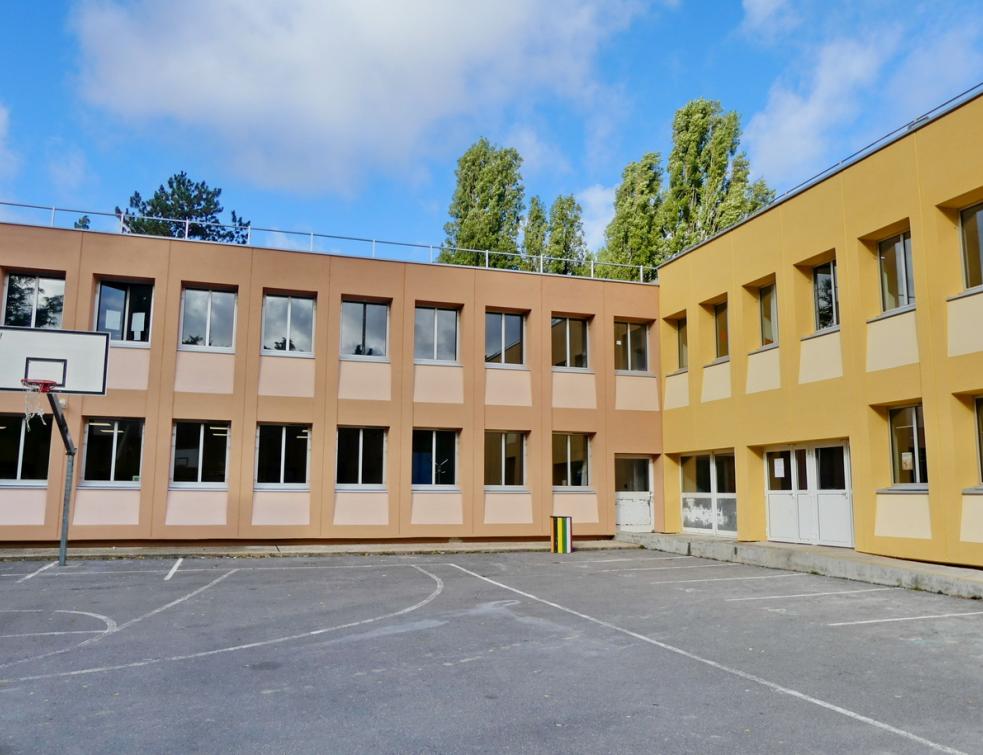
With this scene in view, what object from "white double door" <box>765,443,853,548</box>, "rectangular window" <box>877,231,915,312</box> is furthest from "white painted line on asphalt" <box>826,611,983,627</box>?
"rectangular window" <box>877,231,915,312</box>

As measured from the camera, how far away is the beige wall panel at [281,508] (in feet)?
63.0

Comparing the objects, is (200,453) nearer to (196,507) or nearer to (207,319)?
(196,507)

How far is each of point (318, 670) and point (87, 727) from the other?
209cm

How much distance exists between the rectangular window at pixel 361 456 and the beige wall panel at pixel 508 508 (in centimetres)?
289

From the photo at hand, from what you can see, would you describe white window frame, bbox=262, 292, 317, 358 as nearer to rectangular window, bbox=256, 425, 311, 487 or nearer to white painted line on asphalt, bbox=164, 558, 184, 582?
rectangular window, bbox=256, 425, 311, 487

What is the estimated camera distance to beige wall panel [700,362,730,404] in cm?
1931

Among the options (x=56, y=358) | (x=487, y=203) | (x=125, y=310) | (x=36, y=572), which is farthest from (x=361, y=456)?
(x=487, y=203)

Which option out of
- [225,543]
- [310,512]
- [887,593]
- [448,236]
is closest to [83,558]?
[225,543]

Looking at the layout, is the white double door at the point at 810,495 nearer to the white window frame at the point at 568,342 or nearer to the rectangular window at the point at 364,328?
the white window frame at the point at 568,342

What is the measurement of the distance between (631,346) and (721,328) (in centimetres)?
321

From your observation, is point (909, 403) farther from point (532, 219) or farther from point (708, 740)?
point (532, 219)

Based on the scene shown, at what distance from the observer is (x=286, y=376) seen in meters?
19.8

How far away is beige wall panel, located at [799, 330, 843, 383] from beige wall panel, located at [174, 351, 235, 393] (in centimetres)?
1318

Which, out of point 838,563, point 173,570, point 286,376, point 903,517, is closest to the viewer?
point 838,563
